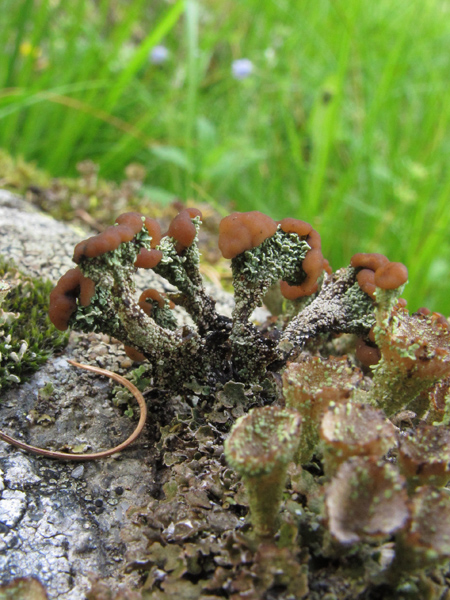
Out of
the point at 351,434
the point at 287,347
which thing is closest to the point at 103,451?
the point at 287,347

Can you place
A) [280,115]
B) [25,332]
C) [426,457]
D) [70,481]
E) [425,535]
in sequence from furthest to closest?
[280,115]
[25,332]
[70,481]
[426,457]
[425,535]

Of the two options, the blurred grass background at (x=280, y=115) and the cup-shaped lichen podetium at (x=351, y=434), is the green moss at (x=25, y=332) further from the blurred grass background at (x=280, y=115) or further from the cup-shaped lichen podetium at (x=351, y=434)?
the blurred grass background at (x=280, y=115)

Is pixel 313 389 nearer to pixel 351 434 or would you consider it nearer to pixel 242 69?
pixel 351 434

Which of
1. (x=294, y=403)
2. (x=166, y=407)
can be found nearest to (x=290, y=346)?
(x=294, y=403)

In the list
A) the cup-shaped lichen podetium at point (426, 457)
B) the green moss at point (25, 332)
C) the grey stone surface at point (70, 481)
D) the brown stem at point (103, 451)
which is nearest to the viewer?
the cup-shaped lichen podetium at point (426, 457)

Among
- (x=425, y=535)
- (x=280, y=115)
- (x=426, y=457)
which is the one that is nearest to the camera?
(x=425, y=535)

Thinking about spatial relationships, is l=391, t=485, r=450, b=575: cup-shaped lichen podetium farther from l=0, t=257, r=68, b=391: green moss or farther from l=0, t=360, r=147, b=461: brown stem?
l=0, t=257, r=68, b=391: green moss

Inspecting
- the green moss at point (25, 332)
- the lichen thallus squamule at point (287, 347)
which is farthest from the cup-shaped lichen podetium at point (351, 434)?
the green moss at point (25, 332)

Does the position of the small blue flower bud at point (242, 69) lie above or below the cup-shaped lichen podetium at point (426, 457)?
above
